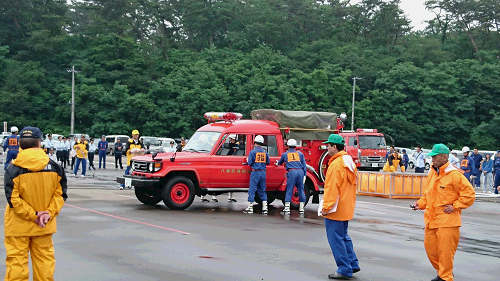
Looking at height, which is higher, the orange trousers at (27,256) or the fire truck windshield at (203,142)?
the fire truck windshield at (203,142)

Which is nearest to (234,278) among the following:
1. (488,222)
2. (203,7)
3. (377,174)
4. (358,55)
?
(488,222)

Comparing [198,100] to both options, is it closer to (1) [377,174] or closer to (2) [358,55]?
(2) [358,55]

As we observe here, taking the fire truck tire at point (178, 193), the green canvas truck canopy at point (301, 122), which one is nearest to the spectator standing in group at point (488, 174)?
the green canvas truck canopy at point (301, 122)

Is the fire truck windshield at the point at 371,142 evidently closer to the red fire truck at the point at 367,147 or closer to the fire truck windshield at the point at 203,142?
the red fire truck at the point at 367,147

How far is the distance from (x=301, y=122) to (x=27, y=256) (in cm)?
1164

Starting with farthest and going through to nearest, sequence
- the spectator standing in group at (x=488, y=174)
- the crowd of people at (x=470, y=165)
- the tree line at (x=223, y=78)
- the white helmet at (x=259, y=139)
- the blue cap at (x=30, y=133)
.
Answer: the tree line at (x=223, y=78) < the spectator standing in group at (x=488, y=174) < the crowd of people at (x=470, y=165) < the white helmet at (x=259, y=139) < the blue cap at (x=30, y=133)

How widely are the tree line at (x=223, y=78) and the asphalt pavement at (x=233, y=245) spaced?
49934 mm

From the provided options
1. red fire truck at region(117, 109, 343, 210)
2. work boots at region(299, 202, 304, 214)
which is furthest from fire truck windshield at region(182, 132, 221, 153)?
work boots at region(299, 202, 304, 214)

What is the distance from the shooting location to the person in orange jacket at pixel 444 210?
7395 mm

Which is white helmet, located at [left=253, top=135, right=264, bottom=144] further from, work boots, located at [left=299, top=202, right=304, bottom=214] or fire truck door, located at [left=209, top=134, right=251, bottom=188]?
work boots, located at [left=299, top=202, right=304, bottom=214]

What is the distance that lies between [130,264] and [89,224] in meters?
3.79

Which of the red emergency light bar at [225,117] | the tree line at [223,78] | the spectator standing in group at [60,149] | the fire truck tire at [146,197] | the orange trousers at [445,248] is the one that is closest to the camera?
the orange trousers at [445,248]

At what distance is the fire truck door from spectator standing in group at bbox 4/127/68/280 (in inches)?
341

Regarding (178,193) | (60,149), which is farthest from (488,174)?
(60,149)
